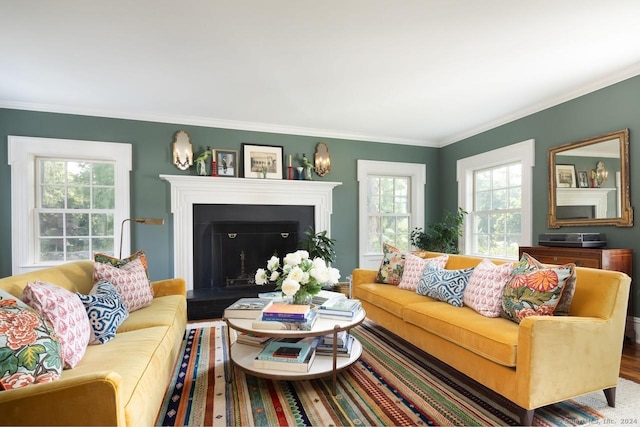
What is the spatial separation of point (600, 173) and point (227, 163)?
4.10 metres

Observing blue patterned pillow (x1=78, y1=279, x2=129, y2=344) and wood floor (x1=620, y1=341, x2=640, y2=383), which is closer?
blue patterned pillow (x1=78, y1=279, x2=129, y2=344)

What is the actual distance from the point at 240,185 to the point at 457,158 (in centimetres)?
329

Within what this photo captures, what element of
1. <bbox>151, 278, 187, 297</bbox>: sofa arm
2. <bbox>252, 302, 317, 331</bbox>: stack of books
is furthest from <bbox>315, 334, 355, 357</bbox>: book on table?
<bbox>151, 278, 187, 297</bbox>: sofa arm

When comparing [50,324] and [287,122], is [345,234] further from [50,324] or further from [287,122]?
[50,324]

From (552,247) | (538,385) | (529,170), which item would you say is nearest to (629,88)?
(529,170)

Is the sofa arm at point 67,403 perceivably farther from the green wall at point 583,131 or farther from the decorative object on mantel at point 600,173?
the decorative object on mantel at point 600,173

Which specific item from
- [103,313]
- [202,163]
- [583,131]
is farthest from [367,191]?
[103,313]

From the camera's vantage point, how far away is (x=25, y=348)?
45.8 inches

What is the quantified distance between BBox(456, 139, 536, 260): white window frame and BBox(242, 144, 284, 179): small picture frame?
2.71 meters

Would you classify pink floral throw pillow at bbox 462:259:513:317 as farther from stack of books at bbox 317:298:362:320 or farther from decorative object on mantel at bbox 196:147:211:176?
decorative object on mantel at bbox 196:147:211:176

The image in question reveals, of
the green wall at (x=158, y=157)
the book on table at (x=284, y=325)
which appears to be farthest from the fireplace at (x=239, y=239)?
the book on table at (x=284, y=325)

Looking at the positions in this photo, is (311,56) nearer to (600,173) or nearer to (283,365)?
(283,365)

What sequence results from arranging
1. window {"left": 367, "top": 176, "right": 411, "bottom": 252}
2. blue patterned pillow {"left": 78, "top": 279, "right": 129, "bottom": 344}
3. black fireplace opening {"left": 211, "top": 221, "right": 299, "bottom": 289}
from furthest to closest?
window {"left": 367, "top": 176, "right": 411, "bottom": 252}, black fireplace opening {"left": 211, "top": 221, "right": 299, "bottom": 289}, blue patterned pillow {"left": 78, "top": 279, "right": 129, "bottom": 344}

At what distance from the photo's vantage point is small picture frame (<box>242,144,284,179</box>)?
4348 mm
